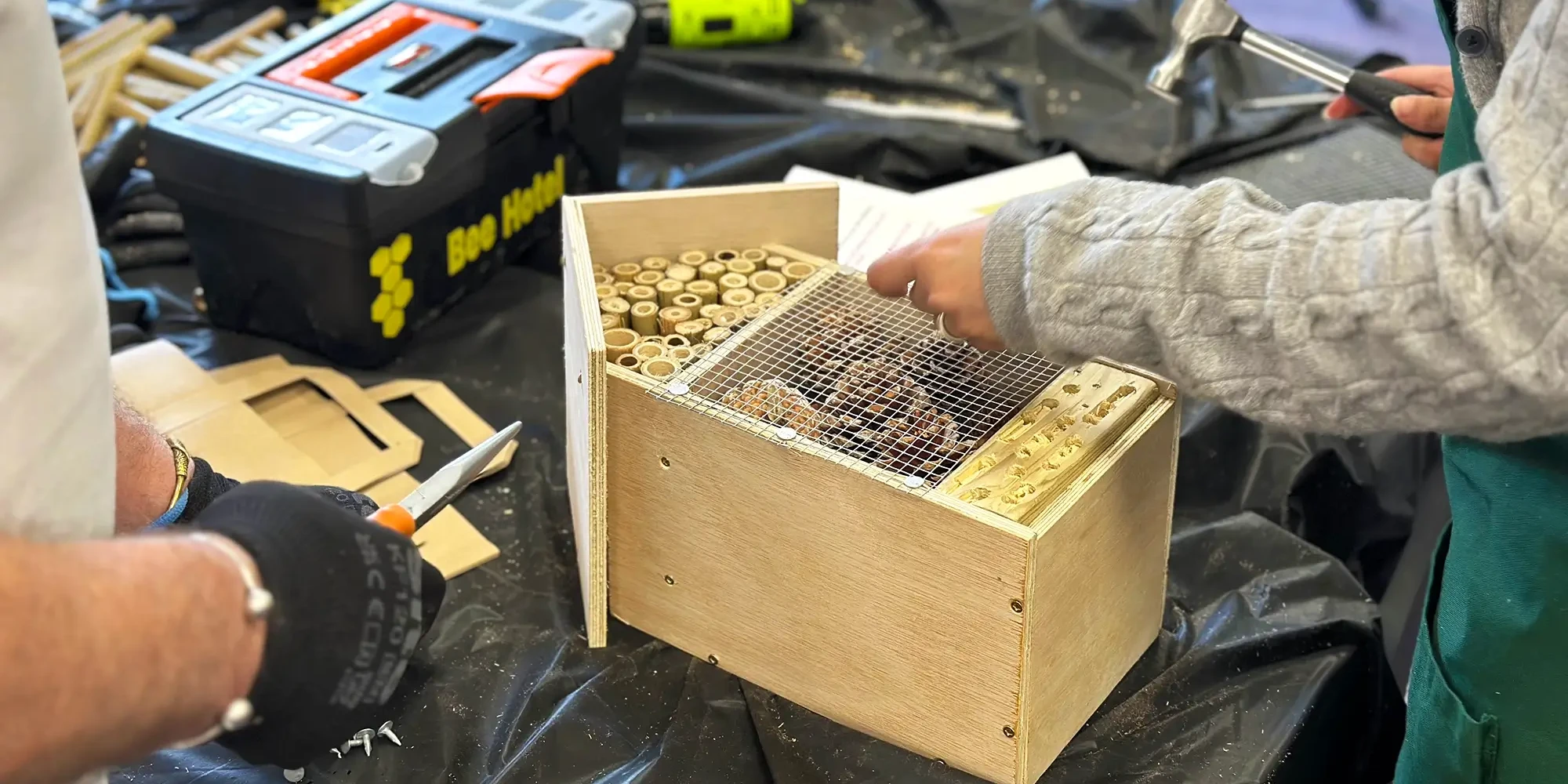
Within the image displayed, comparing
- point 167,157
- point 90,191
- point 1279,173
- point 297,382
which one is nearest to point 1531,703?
point 1279,173

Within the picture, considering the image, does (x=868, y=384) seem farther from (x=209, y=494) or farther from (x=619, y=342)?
(x=209, y=494)

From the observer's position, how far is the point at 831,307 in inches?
41.4

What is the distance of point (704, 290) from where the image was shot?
3.53 feet

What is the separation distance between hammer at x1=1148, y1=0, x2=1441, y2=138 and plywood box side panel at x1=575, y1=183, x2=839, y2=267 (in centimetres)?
43

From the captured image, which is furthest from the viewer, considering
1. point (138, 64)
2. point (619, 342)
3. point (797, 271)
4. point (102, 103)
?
point (138, 64)

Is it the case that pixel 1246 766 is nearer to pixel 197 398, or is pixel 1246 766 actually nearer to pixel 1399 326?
pixel 1399 326

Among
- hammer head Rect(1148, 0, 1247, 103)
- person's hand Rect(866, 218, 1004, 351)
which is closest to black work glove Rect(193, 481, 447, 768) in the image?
person's hand Rect(866, 218, 1004, 351)

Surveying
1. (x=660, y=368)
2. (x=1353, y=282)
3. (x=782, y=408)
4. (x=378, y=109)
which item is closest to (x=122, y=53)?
(x=378, y=109)

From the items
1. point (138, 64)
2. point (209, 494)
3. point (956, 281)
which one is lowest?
point (209, 494)

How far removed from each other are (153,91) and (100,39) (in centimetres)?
18

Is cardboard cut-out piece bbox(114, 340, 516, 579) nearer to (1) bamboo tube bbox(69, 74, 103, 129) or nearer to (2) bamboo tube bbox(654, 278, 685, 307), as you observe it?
(2) bamboo tube bbox(654, 278, 685, 307)

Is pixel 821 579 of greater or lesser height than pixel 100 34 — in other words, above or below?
below

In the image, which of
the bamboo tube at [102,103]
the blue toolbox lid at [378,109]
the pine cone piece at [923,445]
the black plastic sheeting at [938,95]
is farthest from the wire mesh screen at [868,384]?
the bamboo tube at [102,103]

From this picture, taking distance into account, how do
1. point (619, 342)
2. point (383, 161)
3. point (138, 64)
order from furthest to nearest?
1. point (138, 64)
2. point (383, 161)
3. point (619, 342)
